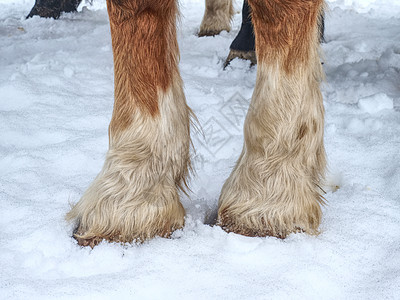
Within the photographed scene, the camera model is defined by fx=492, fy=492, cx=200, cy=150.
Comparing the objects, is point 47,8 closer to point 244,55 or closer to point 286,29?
point 244,55

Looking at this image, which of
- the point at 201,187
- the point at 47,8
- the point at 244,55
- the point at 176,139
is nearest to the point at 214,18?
the point at 244,55

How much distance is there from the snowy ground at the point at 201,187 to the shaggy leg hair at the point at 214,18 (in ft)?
1.20

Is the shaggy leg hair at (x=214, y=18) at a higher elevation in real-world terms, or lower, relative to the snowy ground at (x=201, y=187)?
higher

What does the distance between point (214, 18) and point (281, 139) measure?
230 cm

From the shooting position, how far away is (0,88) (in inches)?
86.9

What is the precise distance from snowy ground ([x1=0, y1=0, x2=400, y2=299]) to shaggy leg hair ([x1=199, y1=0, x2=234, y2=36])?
365 mm

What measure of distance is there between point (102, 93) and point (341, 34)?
1.77 meters

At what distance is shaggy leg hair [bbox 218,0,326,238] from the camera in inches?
45.9

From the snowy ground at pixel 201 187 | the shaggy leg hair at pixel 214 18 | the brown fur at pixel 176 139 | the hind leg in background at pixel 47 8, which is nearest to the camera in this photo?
the snowy ground at pixel 201 187

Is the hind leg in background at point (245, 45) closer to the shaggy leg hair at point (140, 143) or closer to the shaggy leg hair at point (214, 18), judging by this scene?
the shaggy leg hair at point (214, 18)

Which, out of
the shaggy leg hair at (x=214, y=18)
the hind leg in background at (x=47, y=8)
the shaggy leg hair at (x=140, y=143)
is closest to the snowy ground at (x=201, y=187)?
the shaggy leg hair at (x=140, y=143)

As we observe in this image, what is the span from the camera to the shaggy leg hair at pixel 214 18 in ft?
10.9

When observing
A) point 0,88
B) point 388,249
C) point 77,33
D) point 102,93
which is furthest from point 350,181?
point 77,33

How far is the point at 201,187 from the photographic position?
4.81ft
